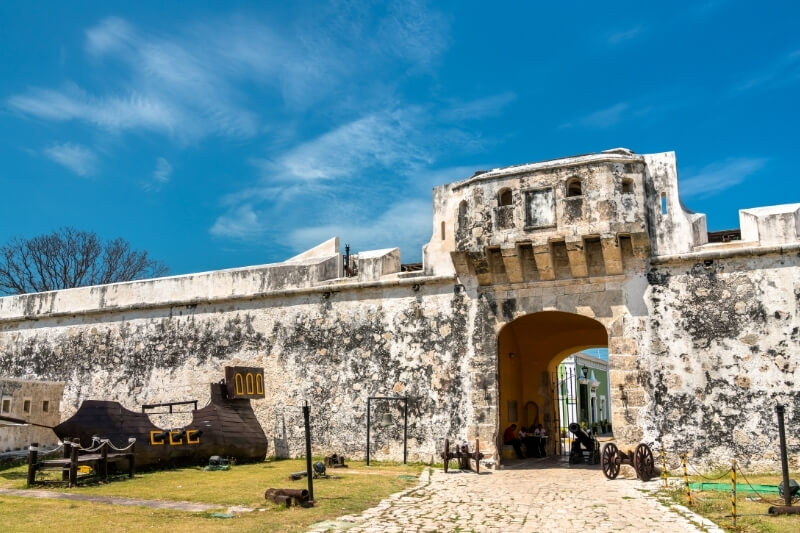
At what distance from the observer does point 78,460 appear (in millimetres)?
9906

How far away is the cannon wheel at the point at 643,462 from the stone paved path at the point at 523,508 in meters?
0.18

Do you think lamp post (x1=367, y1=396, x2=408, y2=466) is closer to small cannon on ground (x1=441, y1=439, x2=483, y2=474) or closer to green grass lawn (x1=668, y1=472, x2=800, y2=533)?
small cannon on ground (x1=441, y1=439, x2=483, y2=474)

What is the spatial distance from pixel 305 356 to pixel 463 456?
13.2ft

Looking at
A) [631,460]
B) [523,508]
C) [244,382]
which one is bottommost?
[523,508]

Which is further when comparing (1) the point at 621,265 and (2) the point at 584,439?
(2) the point at 584,439

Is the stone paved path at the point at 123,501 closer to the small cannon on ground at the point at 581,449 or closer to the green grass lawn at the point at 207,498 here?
the green grass lawn at the point at 207,498

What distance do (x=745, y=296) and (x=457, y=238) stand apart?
188 inches

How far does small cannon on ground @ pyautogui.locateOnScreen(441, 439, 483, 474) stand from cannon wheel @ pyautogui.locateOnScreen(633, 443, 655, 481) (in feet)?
8.11

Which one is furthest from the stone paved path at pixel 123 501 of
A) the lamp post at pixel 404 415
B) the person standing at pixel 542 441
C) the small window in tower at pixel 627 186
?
the person standing at pixel 542 441

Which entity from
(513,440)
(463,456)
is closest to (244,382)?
(463,456)

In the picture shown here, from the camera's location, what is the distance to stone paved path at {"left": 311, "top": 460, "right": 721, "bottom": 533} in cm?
702

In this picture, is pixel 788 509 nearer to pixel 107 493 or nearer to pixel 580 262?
pixel 580 262

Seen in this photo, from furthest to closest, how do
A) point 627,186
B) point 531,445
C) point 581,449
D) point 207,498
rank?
1. point 531,445
2. point 581,449
3. point 627,186
4. point 207,498

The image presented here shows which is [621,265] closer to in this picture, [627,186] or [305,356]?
[627,186]
